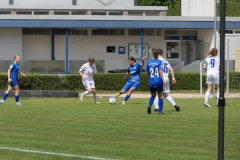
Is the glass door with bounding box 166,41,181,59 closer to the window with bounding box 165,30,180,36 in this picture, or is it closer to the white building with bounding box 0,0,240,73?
the white building with bounding box 0,0,240,73

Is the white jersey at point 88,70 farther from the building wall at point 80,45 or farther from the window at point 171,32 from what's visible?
the window at point 171,32

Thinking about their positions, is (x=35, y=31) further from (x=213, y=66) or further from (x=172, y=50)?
(x=213, y=66)

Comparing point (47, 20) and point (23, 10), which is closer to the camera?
point (47, 20)

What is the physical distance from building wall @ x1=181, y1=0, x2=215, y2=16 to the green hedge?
14.3 meters

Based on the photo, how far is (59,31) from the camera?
44.8 m

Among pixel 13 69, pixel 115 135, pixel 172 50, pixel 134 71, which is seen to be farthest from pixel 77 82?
pixel 115 135

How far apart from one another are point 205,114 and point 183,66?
90.3ft

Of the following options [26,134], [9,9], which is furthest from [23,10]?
[26,134]

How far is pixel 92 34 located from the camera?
149ft

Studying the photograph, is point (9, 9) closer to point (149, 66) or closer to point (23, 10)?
point (23, 10)

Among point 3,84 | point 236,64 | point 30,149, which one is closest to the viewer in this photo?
point 30,149

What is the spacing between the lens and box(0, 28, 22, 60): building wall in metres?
43.8

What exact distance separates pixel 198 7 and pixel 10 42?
50.0 ft

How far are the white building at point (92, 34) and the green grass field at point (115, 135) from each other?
23.8 metres
